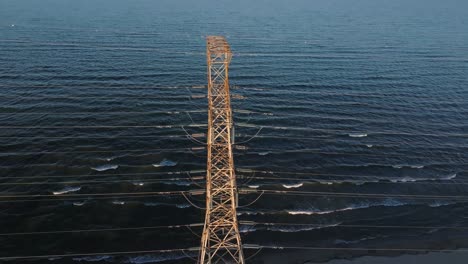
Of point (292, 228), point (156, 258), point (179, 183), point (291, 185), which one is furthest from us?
point (291, 185)

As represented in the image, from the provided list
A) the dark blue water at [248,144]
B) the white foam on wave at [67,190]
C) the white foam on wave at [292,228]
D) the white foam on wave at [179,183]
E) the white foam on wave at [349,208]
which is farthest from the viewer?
the white foam on wave at [179,183]

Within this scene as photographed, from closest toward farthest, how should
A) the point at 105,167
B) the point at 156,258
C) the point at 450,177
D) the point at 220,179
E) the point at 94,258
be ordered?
1. the point at 220,179
2. the point at 94,258
3. the point at 156,258
4. the point at 105,167
5. the point at 450,177

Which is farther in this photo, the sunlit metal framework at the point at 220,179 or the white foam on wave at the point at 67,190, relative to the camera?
the white foam on wave at the point at 67,190

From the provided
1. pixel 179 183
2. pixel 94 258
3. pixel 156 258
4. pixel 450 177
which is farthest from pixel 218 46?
pixel 450 177

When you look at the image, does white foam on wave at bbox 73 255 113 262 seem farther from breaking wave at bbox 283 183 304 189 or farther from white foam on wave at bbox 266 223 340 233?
breaking wave at bbox 283 183 304 189

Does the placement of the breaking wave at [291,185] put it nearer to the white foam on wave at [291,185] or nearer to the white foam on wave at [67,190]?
the white foam on wave at [291,185]

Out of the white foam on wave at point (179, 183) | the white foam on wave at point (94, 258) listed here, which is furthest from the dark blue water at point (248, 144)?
the white foam on wave at point (179, 183)

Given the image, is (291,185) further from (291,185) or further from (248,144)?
(248,144)

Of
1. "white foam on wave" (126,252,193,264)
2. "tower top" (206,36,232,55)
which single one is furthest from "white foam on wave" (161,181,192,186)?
"tower top" (206,36,232,55)
